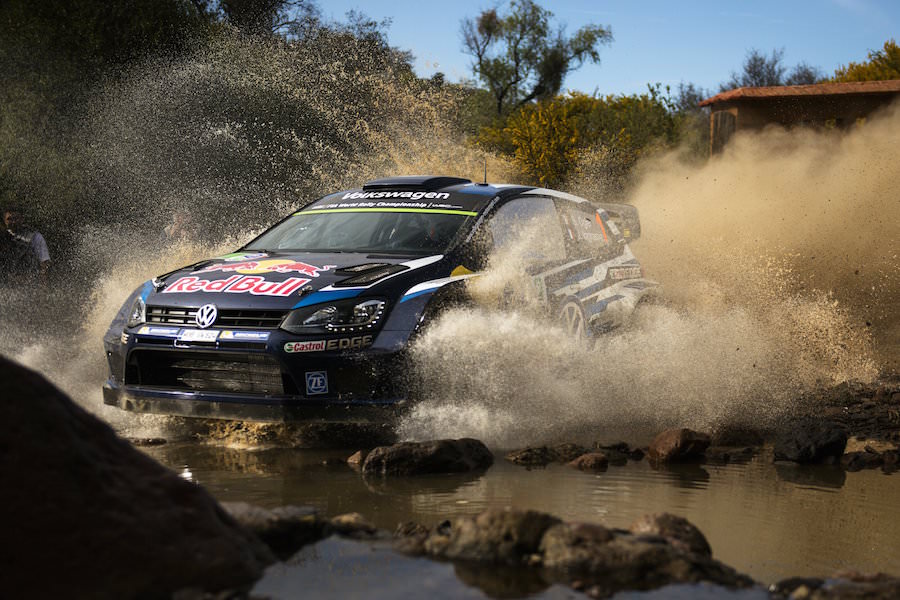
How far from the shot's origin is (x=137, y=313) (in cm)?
654

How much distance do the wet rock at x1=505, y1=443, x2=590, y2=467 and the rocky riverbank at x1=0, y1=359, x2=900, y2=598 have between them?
189cm

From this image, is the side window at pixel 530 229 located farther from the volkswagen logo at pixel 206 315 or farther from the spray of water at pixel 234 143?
the spray of water at pixel 234 143

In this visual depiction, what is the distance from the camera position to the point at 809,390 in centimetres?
859

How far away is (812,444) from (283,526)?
11.5ft

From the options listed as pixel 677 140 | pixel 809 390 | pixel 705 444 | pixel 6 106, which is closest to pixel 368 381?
pixel 705 444

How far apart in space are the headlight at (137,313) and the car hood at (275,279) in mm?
72

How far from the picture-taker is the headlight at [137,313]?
6473 mm

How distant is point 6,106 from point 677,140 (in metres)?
22.3

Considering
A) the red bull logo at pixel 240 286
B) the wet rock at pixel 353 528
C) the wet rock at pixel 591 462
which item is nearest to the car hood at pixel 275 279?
the red bull logo at pixel 240 286

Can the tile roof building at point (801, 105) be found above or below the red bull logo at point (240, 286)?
above

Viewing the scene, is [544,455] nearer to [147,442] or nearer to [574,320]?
[574,320]

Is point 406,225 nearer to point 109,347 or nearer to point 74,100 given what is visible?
point 109,347

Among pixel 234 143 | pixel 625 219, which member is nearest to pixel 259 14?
pixel 234 143

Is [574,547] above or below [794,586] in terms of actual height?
above
